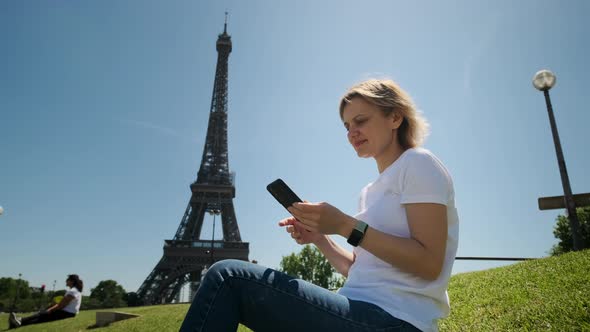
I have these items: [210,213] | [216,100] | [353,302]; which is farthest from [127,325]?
[216,100]

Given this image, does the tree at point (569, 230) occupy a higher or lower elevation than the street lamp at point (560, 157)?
lower

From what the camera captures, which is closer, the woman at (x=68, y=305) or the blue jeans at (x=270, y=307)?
the blue jeans at (x=270, y=307)

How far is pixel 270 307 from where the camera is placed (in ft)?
4.99

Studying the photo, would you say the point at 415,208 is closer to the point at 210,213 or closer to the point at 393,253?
the point at 393,253

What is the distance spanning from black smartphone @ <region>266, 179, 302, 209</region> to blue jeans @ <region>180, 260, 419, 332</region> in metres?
0.42

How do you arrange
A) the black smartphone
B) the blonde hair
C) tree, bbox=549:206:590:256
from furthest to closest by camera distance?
tree, bbox=549:206:590:256 < the blonde hair < the black smartphone

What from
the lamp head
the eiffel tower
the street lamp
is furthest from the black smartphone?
the eiffel tower

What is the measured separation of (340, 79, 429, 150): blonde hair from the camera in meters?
2.11

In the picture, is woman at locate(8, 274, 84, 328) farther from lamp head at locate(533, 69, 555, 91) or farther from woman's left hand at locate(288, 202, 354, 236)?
lamp head at locate(533, 69, 555, 91)

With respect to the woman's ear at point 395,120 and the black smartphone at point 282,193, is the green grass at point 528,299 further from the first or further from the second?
the black smartphone at point 282,193

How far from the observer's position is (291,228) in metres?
2.25

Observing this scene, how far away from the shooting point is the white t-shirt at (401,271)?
164cm

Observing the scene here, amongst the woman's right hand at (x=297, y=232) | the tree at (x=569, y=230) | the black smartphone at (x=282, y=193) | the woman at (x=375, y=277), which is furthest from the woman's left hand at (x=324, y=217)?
the tree at (x=569, y=230)

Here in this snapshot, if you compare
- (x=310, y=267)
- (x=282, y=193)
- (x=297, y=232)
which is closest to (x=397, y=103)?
(x=282, y=193)
